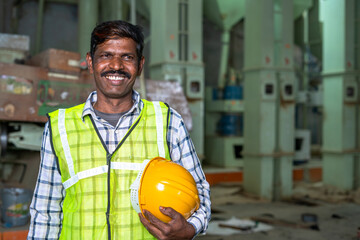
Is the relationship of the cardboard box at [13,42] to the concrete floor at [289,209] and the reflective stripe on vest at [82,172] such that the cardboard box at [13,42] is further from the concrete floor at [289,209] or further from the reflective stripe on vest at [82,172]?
the reflective stripe on vest at [82,172]

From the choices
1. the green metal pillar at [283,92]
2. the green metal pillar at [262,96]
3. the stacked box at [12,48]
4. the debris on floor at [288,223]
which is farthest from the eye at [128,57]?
the green metal pillar at [283,92]

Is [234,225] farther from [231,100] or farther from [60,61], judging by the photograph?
[231,100]

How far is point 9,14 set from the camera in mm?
10328

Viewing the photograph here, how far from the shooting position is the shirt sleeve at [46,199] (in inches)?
56.3

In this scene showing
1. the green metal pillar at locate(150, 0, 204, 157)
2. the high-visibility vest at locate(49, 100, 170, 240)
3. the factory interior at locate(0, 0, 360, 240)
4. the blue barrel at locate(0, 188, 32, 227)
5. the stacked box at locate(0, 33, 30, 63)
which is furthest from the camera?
the green metal pillar at locate(150, 0, 204, 157)

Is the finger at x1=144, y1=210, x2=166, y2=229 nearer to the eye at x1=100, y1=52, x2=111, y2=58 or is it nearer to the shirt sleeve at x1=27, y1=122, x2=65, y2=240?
the shirt sleeve at x1=27, y1=122, x2=65, y2=240

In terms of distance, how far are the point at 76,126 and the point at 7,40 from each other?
2.91m

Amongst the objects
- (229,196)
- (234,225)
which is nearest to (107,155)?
(234,225)

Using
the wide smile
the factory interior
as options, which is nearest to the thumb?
the wide smile

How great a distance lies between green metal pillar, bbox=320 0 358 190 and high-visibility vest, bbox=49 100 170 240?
690 cm

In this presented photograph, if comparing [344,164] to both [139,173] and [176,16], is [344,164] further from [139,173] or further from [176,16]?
[139,173]

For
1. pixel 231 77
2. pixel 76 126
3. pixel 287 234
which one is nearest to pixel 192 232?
pixel 76 126

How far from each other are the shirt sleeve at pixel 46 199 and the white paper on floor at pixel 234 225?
361 cm

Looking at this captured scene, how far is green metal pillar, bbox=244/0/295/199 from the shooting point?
666 cm
